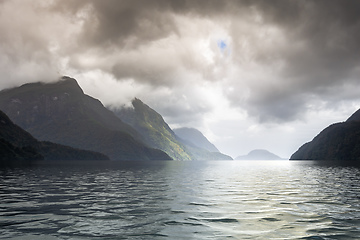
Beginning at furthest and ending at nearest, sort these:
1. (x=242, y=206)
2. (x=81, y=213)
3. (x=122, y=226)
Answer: (x=242, y=206) → (x=81, y=213) → (x=122, y=226)

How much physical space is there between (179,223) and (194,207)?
5.23 m

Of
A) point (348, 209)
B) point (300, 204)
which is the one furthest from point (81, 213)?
point (348, 209)

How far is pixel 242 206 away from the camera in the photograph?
18.8 metres

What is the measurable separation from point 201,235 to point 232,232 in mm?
1592

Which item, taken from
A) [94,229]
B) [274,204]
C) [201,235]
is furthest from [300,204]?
[94,229]

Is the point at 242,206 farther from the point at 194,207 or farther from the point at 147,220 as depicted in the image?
the point at 147,220

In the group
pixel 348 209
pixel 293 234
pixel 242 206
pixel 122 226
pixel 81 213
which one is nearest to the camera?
pixel 293 234

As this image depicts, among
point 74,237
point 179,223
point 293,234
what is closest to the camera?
point 74,237

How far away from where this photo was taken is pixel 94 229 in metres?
11.8

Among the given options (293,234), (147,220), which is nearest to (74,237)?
(147,220)

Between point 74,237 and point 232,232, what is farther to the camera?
point 232,232

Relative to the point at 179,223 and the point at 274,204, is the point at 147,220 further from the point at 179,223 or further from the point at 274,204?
the point at 274,204

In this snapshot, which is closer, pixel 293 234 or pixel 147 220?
pixel 293 234

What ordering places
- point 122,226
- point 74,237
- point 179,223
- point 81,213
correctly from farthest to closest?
point 81,213
point 179,223
point 122,226
point 74,237
